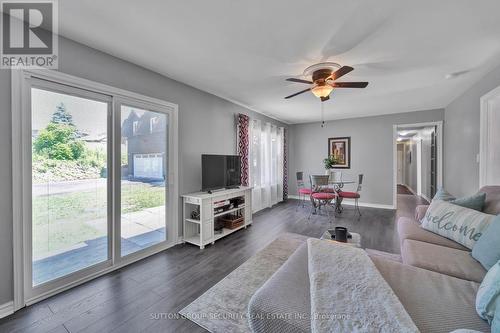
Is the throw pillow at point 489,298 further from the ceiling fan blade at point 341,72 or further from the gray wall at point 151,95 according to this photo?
the gray wall at point 151,95

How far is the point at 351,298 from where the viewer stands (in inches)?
42.4

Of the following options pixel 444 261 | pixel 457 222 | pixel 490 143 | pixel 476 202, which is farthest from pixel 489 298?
pixel 490 143

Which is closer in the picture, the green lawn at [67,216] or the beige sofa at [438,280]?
the beige sofa at [438,280]

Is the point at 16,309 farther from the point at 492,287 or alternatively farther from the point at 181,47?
the point at 492,287

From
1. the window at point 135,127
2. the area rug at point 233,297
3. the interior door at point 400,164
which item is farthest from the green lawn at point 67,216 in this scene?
the interior door at point 400,164

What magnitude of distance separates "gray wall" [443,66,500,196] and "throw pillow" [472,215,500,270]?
2282 mm

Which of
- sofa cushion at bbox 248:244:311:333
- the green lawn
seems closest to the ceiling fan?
sofa cushion at bbox 248:244:311:333

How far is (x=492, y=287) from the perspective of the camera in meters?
1.00

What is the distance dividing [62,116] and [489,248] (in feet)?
12.7

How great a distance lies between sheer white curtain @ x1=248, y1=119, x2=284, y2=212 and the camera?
5.02 metres

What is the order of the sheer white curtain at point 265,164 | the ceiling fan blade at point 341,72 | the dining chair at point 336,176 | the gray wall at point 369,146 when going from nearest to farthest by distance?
1. the ceiling fan blade at point 341,72
2. the sheer white curtain at point 265,164
3. the gray wall at point 369,146
4. the dining chair at point 336,176

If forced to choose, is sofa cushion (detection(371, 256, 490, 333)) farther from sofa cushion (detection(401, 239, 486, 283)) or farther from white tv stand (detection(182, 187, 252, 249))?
white tv stand (detection(182, 187, 252, 249))

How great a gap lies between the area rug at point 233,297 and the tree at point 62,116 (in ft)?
7.14

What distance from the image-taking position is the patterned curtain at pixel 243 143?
177 inches
